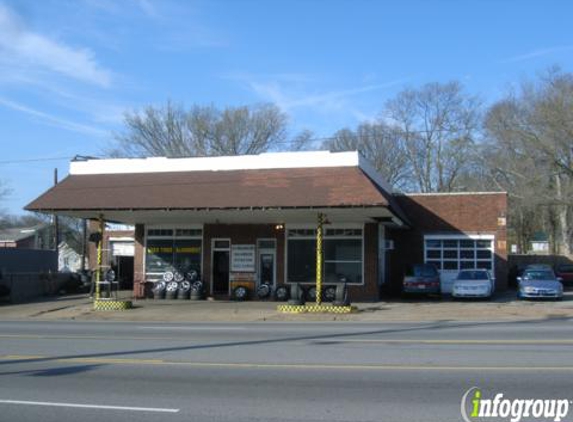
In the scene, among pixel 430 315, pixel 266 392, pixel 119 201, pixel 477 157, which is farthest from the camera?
pixel 477 157

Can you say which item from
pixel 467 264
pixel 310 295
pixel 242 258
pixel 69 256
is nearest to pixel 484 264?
pixel 467 264

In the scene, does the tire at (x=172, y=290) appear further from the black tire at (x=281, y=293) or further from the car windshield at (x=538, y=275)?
the car windshield at (x=538, y=275)

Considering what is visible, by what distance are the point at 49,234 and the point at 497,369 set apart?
81804 mm

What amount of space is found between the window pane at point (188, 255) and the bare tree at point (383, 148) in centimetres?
3314

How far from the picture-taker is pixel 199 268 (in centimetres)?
3278

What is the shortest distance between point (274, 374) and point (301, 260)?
833 inches

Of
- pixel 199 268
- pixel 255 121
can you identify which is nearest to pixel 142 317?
pixel 199 268

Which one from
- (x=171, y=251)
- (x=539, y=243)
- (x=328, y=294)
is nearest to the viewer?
(x=328, y=294)

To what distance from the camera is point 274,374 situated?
33.4 ft

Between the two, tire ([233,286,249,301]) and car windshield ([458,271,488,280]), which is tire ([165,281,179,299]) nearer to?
tire ([233,286,249,301])

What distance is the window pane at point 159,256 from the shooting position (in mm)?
33250

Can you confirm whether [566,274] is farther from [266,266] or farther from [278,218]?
[278,218]

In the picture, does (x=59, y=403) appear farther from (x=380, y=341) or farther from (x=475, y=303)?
(x=475, y=303)

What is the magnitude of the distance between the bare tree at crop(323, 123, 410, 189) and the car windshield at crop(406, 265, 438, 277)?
3147cm
